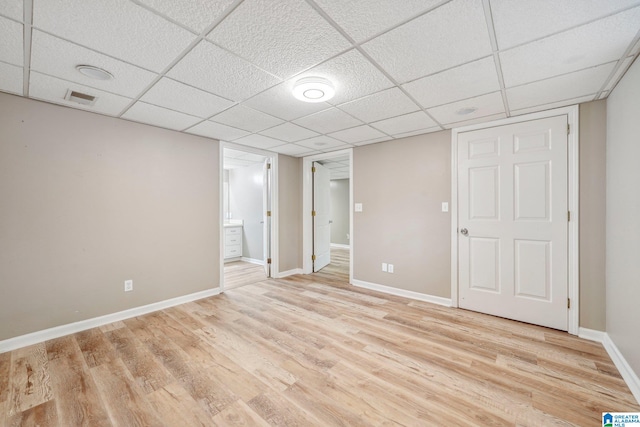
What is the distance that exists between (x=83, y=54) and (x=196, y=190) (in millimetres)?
2047

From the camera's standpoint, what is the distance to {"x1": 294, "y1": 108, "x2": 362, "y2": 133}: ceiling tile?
2.81m

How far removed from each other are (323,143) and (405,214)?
1.68 meters

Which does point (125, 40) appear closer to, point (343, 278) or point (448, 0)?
point (448, 0)

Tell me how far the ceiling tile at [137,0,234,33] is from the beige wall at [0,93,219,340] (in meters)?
2.15

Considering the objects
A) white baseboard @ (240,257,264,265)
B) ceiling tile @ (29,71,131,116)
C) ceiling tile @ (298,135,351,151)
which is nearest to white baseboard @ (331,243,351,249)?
white baseboard @ (240,257,264,265)

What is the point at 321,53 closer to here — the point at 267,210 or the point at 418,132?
the point at 418,132

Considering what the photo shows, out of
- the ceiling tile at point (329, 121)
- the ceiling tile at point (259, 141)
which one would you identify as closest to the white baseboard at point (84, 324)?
the ceiling tile at point (259, 141)

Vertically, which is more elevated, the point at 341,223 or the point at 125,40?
the point at 125,40

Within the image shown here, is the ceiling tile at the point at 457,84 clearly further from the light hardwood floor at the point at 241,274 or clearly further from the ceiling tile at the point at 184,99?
the light hardwood floor at the point at 241,274

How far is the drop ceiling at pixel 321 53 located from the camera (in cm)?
137

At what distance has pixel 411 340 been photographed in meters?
2.47

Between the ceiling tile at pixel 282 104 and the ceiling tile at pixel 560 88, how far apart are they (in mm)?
1786

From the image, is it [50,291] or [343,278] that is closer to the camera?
[50,291]

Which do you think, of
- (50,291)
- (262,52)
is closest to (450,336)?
(262,52)
